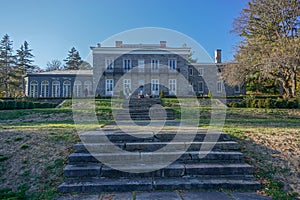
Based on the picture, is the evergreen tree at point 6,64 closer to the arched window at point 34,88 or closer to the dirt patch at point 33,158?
the arched window at point 34,88

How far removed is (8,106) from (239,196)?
14.2 meters

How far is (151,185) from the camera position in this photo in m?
2.89

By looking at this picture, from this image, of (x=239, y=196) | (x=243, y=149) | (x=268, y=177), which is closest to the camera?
(x=239, y=196)

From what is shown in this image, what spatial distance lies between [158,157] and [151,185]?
23.2 inches

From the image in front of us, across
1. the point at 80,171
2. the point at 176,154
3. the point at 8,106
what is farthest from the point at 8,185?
the point at 8,106

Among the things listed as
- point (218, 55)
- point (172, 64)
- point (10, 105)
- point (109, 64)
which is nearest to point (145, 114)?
point (10, 105)

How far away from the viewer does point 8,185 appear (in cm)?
292

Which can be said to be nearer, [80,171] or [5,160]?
[80,171]

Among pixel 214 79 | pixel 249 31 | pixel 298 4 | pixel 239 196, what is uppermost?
pixel 298 4

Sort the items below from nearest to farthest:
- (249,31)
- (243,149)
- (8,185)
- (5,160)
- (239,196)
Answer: (239,196), (8,185), (5,160), (243,149), (249,31)

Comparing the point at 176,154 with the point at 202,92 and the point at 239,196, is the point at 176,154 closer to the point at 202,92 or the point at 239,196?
the point at 239,196

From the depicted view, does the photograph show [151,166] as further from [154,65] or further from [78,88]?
[78,88]

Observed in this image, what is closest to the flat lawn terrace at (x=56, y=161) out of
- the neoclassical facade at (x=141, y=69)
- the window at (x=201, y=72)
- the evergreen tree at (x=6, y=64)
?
the neoclassical facade at (x=141, y=69)

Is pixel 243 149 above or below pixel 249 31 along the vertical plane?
below
